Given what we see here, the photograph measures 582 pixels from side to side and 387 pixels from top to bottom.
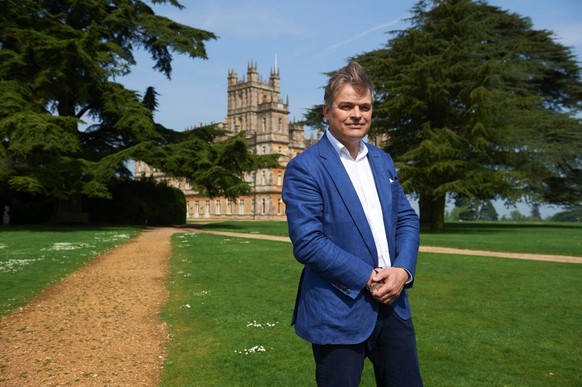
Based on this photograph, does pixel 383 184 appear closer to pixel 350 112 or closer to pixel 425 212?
pixel 350 112

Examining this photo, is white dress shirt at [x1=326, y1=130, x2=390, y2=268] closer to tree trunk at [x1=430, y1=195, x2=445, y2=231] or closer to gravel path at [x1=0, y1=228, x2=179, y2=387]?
gravel path at [x1=0, y1=228, x2=179, y2=387]

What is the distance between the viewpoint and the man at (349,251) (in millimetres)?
2329

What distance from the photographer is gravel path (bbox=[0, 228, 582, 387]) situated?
463 centimetres

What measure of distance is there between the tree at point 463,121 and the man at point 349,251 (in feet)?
72.6

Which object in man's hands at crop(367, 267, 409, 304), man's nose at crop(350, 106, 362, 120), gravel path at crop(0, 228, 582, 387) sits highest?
man's nose at crop(350, 106, 362, 120)

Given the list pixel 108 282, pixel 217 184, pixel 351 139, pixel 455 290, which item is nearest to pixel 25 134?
pixel 217 184

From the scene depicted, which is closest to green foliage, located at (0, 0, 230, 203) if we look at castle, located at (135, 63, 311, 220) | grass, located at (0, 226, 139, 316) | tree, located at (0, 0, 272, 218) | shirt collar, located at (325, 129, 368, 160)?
tree, located at (0, 0, 272, 218)

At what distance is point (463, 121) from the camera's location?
27.3 m

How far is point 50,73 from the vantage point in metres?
23.1

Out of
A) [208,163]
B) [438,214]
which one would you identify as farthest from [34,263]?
[438,214]

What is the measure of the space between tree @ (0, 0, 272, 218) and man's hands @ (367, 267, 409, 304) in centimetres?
2095

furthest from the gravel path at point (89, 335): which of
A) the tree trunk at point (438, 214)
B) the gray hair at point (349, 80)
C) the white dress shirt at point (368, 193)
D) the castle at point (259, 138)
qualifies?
the castle at point (259, 138)

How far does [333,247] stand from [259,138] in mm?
62871

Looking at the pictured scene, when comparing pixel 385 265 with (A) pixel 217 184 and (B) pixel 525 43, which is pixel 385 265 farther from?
(B) pixel 525 43
